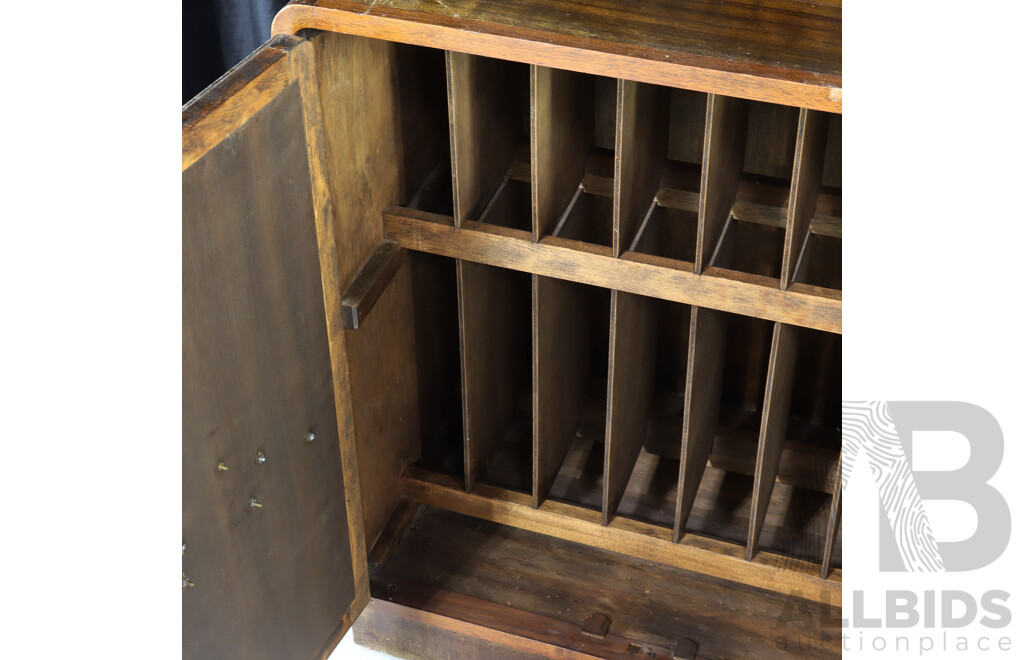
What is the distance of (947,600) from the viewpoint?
1395 millimetres

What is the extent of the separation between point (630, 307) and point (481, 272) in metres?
0.22

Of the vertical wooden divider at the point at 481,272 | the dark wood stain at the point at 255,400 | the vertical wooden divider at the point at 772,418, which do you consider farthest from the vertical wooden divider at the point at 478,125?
the vertical wooden divider at the point at 772,418

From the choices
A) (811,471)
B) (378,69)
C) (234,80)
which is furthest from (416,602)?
(234,80)

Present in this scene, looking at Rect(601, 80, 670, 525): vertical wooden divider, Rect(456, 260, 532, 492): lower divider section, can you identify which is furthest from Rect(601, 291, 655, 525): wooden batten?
Rect(456, 260, 532, 492): lower divider section

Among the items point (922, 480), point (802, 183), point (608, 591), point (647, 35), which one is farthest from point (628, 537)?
point (647, 35)

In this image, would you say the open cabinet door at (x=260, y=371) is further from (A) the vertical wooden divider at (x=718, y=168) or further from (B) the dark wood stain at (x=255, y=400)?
(A) the vertical wooden divider at (x=718, y=168)

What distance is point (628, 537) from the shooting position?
65.2 inches

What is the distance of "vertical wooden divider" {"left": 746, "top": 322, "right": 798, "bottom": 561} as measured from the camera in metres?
1.43

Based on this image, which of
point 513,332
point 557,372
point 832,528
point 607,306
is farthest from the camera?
point 607,306

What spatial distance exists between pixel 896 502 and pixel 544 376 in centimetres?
50

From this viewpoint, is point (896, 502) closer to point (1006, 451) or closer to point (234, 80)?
point (1006, 451)

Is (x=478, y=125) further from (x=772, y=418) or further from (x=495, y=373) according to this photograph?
(x=772, y=418)

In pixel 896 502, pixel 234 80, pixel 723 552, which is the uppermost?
pixel 234 80

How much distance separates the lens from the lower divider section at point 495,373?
157 centimetres
